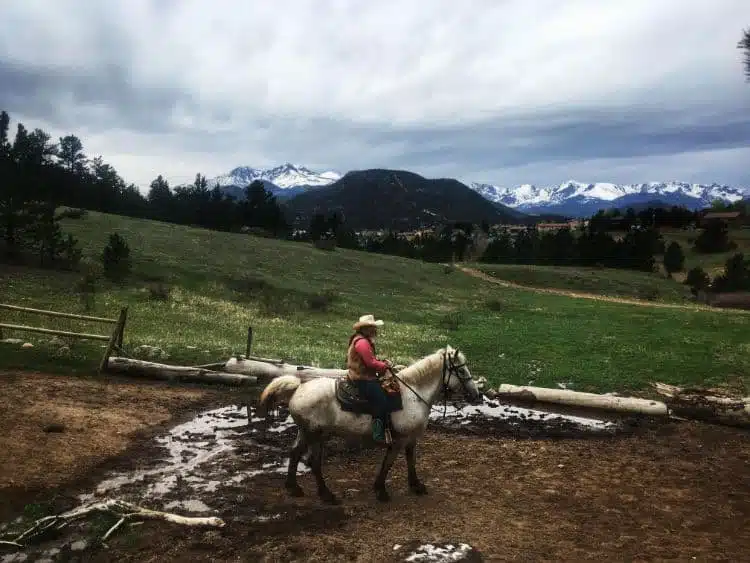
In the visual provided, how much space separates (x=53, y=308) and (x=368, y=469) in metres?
21.4

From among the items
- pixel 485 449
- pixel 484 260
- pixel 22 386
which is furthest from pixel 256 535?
pixel 484 260

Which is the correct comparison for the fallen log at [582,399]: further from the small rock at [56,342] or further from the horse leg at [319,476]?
the small rock at [56,342]

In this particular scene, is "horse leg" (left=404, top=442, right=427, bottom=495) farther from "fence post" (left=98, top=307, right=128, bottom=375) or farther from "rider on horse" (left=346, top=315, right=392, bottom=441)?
"fence post" (left=98, top=307, right=128, bottom=375)

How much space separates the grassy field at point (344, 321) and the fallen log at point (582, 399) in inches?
95.7

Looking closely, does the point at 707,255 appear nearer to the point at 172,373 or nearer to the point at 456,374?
the point at 172,373

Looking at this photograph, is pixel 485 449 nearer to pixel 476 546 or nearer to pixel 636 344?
pixel 476 546

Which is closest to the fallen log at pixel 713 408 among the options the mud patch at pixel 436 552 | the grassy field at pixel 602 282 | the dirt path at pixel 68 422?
the mud patch at pixel 436 552

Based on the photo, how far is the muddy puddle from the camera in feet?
29.8

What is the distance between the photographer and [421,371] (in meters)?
11.5

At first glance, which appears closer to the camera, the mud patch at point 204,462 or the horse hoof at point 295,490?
the mud patch at point 204,462

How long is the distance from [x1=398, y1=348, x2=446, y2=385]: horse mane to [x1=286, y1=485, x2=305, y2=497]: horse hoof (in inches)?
122

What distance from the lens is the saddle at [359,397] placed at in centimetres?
1076

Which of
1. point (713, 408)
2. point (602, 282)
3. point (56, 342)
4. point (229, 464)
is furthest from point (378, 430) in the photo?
point (602, 282)

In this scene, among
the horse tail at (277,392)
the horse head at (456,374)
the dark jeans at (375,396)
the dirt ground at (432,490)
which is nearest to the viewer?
the dirt ground at (432,490)
